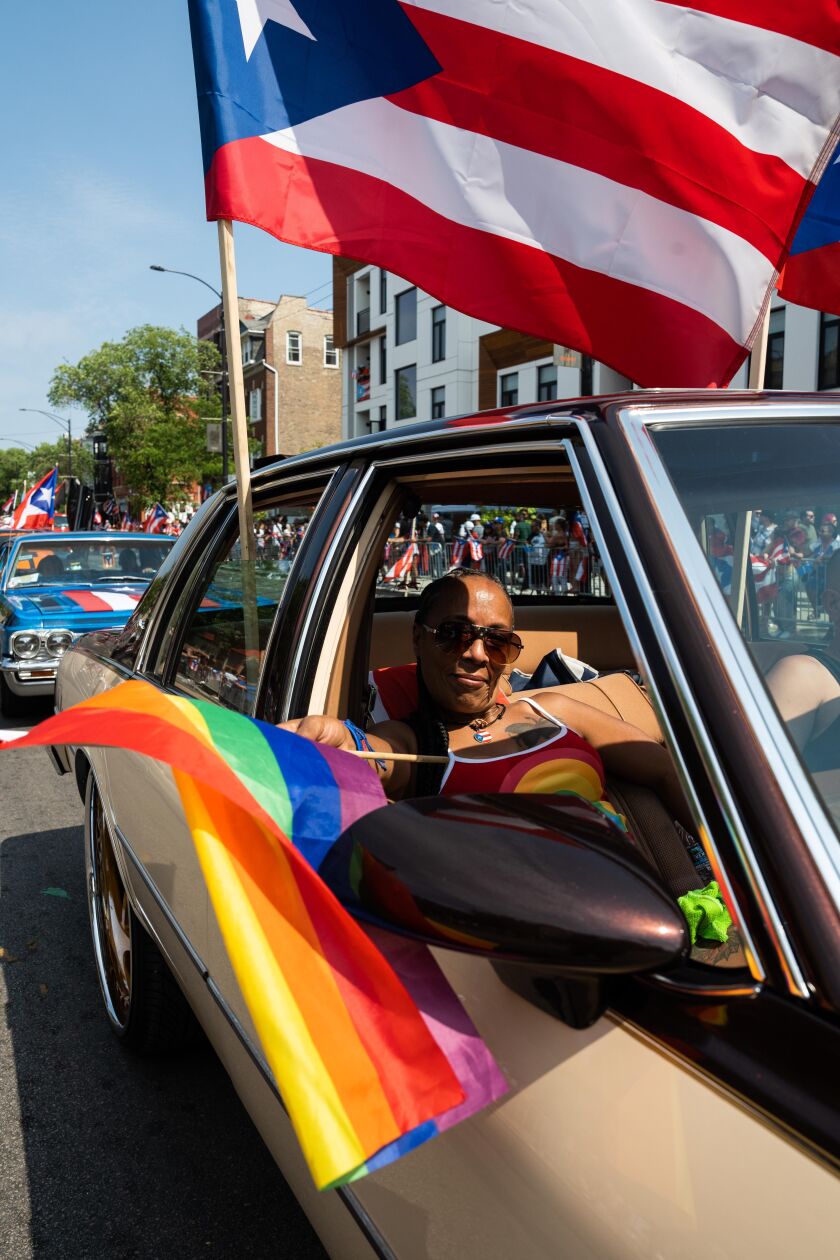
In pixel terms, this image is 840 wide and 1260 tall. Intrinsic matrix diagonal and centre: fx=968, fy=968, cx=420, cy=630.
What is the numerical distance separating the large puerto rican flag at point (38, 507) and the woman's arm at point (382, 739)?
16422 millimetres

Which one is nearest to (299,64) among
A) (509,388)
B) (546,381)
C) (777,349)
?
(777,349)

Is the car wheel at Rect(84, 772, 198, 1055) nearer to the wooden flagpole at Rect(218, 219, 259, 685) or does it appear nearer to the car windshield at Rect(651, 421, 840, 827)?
the wooden flagpole at Rect(218, 219, 259, 685)

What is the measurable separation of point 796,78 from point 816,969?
9.04 ft

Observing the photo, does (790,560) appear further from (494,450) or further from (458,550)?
(458,550)

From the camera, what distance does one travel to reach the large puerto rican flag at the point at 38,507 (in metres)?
17.2

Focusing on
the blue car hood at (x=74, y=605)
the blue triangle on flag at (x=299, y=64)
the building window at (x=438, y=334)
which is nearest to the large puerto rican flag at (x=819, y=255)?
the blue triangle on flag at (x=299, y=64)

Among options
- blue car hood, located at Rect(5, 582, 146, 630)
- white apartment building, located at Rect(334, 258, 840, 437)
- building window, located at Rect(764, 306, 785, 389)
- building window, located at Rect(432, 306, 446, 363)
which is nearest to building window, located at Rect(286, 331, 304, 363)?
white apartment building, located at Rect(334, 258, 840, 437)

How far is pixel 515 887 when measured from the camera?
1.06 meters

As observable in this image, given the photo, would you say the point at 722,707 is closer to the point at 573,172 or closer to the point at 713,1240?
the point at 713,1240

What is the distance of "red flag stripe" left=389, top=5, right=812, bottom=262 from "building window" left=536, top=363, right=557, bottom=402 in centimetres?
2521

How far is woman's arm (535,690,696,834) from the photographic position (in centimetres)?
210

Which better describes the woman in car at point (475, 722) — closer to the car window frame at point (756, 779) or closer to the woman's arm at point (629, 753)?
the woman's arm at point (629, 753)

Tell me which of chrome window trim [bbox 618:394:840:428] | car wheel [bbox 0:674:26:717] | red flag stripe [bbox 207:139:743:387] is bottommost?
car wheel [bbox 0:674:26:717]

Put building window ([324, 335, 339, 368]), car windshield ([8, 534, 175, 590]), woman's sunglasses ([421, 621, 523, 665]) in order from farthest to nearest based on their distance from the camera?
building window ([324, 335, 339, 368]) → car windshield ([8, 534, 175, 590]) → woman's sunglasses ([421, 621, 523, 665])
